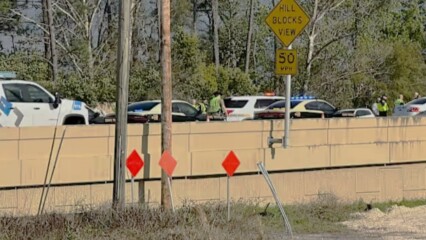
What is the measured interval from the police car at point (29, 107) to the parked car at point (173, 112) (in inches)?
207

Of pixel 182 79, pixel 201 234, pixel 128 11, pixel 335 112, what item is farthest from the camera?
pixel 182 79

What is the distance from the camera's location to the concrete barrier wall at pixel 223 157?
16.8m

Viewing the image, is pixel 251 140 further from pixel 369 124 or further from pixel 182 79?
pixel 182 79

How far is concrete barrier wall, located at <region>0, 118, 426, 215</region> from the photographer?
55.1ft

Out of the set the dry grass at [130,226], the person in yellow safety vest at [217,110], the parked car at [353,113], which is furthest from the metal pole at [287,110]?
the parked car at [353,113]

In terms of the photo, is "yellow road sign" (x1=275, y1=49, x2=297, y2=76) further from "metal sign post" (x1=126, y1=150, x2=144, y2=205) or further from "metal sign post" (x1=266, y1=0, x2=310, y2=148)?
"metal sign post" (x1=126, y1=150, x2=144, y2=205)

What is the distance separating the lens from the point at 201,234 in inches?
472

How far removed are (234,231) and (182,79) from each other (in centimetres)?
3735

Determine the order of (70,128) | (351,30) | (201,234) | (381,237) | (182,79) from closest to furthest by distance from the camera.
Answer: (201,234) < (381,237) < (70,128) < (182,79) < (351,30)

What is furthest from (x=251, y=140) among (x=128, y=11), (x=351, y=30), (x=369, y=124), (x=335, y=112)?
(x=351, y=30)

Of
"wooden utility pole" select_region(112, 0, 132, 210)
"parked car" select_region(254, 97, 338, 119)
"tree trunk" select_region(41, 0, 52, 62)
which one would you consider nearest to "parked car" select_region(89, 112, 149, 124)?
"parked car" select_region(254, 97, 338, 119)

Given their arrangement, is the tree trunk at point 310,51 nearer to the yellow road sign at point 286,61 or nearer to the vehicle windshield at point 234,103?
the vehicle windshield at point 234,103

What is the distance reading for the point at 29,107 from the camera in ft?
66.8

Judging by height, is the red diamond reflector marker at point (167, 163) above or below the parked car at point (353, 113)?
below
